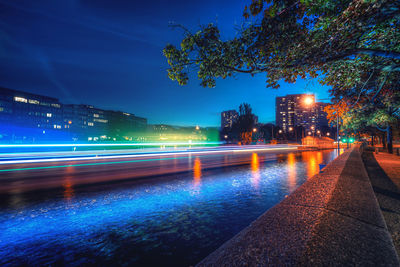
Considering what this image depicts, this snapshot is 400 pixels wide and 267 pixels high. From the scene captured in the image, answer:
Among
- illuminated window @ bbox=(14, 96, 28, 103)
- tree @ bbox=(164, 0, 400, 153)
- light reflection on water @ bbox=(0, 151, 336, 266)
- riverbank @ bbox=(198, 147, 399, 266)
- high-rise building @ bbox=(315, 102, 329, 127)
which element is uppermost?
illuminated window @ bbox=(14, 96, 28, 103)

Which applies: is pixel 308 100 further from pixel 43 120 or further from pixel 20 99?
pixel 43 120

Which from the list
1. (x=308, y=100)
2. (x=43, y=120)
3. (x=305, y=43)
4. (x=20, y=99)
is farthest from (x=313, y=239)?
(x=43, y=120)

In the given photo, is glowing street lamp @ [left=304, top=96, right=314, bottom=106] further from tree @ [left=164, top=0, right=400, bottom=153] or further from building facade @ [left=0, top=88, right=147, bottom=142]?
building facade @ [left=0, top=88, right=147, bottom=142]

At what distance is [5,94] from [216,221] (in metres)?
→ 147

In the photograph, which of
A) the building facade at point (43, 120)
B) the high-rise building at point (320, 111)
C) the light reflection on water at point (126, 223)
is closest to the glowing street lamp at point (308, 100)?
the high-rise building at point (320, 111)

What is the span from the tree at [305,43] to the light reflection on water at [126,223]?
13.7ft

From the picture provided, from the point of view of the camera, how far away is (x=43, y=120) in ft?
400

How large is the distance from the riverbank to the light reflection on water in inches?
47.8

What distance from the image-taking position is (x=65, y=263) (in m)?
3.00

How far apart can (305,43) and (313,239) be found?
5.12m

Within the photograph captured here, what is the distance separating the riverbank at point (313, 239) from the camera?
1982 mm

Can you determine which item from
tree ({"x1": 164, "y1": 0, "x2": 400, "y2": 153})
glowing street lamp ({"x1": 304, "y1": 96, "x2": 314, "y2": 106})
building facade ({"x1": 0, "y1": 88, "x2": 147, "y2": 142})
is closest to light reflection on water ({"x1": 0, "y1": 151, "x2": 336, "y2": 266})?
tree ({"x1": 164, "y1": 0, "x2": 400, "y2": 153})

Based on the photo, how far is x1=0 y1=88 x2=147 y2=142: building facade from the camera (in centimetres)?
9812

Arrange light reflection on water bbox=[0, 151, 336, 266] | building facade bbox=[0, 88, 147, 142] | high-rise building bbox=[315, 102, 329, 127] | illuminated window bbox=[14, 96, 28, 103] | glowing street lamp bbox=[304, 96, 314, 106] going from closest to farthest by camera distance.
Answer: light reflection on water bbox=[0, 151, 336, 266] < glowing street lamp bbox=[304, 96, 314, 106] < high-rise building bbox=[315, 102, 329, 127] < building facade bbox=[0, 88, 147, 142] < illuminated window bbox=[14, 96, 28, 103]
